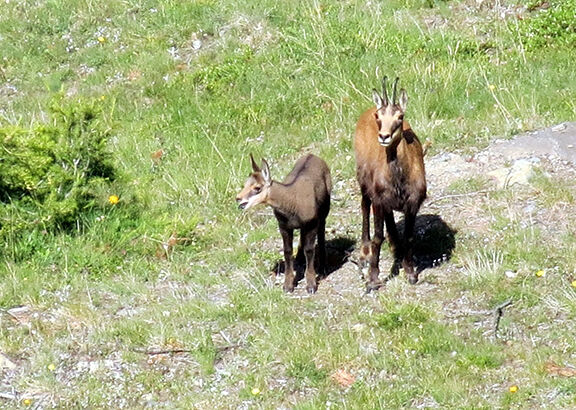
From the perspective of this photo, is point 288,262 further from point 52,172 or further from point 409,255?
point 52,172

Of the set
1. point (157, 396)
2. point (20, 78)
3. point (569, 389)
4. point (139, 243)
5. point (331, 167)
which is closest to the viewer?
point (569, 389)

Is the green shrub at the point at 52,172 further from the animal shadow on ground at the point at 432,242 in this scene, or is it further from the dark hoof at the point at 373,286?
the animal shadow on ground at the point at 432,242

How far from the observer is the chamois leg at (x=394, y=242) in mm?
9953

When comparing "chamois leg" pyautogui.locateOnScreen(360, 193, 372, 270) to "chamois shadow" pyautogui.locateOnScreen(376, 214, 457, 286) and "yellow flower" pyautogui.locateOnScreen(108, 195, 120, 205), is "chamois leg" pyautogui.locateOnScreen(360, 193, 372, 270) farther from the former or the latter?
"yellow flower" pyautogui.locateOnScreen(108, 195, 120, 205)

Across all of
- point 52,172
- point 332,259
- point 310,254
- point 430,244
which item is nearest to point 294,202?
point 310,254

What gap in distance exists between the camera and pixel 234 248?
10812 millimetres

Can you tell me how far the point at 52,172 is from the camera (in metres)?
11.0

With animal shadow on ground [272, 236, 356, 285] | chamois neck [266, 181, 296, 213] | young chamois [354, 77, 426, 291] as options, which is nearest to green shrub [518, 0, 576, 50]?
animal shadow on ground [272, 236, 356, 285]

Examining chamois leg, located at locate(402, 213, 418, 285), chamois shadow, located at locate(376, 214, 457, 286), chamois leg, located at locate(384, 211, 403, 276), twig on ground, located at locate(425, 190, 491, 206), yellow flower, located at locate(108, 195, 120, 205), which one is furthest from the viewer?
yellow flower, located at locate(108, 195, 120, 205)

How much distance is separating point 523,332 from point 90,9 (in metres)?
10.4

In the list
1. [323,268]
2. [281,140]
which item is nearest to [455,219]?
[323,268]

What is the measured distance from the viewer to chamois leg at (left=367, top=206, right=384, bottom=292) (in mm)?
9656

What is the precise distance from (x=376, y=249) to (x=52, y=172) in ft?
11.8

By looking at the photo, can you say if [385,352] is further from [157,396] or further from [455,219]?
[455,219]
